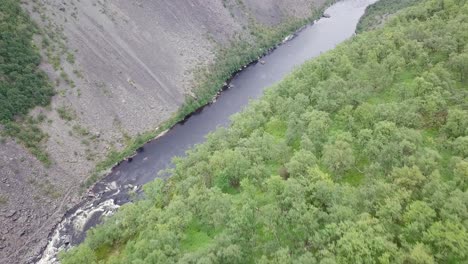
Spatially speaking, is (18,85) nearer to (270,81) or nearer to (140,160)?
(140,160)

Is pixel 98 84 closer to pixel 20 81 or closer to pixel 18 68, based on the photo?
pixel 20 81

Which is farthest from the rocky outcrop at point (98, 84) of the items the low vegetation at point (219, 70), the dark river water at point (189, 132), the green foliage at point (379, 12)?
the green foliage at point (379, 12)

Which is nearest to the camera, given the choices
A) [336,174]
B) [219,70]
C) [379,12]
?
[336,174]

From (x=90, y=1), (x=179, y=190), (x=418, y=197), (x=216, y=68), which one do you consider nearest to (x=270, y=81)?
(x=216, y=68)

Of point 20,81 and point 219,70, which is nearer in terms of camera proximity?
point 20,81

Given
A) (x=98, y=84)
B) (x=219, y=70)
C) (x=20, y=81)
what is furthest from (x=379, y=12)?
(x=20, y=81)
